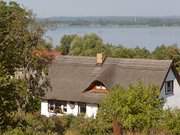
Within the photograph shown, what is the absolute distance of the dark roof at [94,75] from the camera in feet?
113

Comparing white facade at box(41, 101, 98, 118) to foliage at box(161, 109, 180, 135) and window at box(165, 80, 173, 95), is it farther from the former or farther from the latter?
foliage at box(161, 109, 180, 135)

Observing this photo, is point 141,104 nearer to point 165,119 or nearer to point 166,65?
point 165,119

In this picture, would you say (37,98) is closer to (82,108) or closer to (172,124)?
(82,108)

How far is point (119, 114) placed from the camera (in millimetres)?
17578

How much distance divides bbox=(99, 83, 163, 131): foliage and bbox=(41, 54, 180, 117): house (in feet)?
50.0

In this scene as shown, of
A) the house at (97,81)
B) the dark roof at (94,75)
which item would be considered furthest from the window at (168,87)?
the dark roof at (94,75)

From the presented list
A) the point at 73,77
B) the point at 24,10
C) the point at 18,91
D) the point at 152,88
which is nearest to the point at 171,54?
A: the point at 73,77

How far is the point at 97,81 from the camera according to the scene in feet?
116

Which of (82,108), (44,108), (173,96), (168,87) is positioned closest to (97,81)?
(82,108)

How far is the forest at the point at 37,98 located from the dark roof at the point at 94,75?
1642 millimetres

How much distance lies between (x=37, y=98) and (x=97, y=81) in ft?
20.4

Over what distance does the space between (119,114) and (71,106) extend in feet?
57.1

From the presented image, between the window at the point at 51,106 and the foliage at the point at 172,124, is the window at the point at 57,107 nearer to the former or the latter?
the window at the point at 51,106

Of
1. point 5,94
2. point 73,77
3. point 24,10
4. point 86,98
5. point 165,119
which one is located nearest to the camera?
point 5,94
